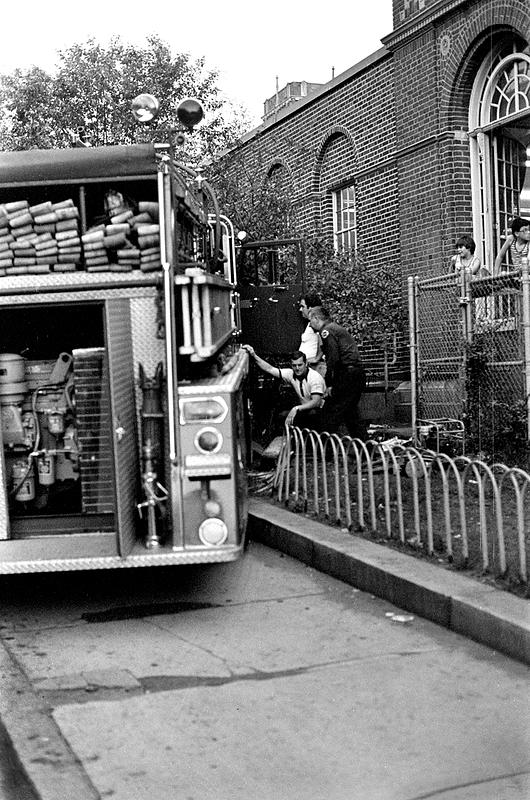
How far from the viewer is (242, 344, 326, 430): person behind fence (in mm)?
10812

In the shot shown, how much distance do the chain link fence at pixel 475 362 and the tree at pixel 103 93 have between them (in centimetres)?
942

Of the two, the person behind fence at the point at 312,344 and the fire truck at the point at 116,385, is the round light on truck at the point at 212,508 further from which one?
the person behind fence at the point at 312,344

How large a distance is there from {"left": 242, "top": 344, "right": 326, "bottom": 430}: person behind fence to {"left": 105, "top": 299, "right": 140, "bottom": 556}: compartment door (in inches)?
179

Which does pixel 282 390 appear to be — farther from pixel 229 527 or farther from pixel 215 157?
pixel 215 157

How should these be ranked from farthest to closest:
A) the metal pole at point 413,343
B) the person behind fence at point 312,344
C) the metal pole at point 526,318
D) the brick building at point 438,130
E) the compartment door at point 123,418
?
1. the brick building at point 438,130
2. the metal pole at point 413,343
3. the person behind fence at point 312,344
4. the metal pole at point 526,318
5. the compartment door at point 123,418

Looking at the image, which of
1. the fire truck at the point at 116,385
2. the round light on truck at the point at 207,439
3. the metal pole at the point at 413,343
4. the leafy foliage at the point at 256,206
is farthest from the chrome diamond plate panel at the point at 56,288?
the leafy foliage at the point at 256,206

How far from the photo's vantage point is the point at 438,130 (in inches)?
578

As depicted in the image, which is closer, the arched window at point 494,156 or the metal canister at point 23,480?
the metal canister at point 23,480

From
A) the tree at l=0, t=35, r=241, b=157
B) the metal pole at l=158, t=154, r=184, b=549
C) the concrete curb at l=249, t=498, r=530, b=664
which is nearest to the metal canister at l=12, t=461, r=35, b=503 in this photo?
the metal pole at l=158, t=154, r=184, b=549

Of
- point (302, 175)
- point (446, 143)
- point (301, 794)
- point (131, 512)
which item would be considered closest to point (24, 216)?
point (131, 512)

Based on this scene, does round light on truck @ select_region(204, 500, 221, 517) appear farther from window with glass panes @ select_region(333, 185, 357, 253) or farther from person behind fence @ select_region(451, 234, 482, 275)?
window with glass panes @ select_region(333, 185, 357, 253)

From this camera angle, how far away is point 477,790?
3732 mm

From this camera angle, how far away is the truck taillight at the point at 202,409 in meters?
5.99

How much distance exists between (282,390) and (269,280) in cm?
142
